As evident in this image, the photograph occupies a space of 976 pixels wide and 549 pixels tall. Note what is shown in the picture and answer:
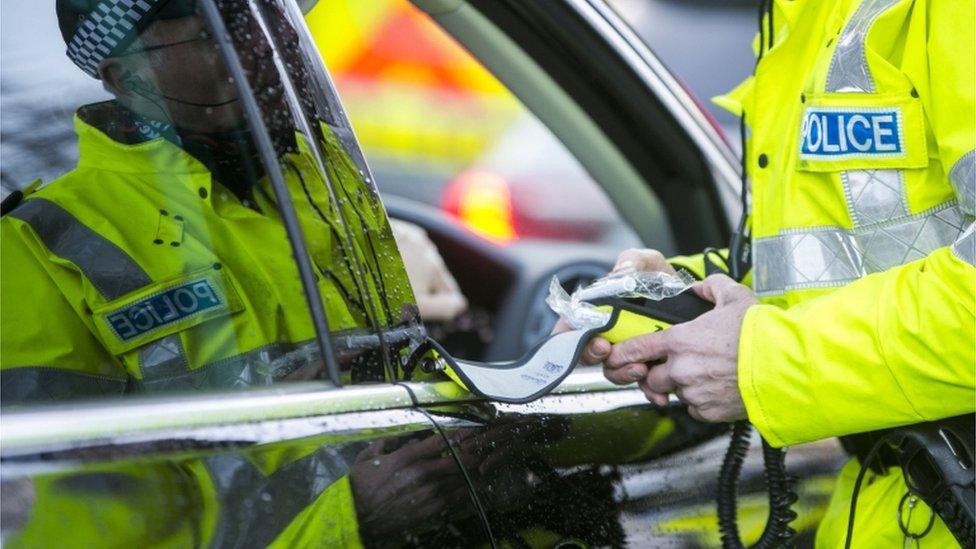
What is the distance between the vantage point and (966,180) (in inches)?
68.7

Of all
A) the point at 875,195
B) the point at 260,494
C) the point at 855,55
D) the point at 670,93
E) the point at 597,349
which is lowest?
the point at 670,93

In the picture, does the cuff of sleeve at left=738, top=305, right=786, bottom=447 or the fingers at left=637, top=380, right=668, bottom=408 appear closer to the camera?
the cuff of sleeve at left=738, top=305, right=786, bottom=447

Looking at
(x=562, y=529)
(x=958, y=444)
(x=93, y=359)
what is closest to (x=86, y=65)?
(x=93, y=359)

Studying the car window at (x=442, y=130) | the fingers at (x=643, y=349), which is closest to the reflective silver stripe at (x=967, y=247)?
the fingers at (x=643, y=349)

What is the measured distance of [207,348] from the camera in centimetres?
162

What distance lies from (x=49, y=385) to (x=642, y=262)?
1093 millimetres

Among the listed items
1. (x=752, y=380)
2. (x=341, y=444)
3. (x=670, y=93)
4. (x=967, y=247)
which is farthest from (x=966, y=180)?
(x=670, y=93)

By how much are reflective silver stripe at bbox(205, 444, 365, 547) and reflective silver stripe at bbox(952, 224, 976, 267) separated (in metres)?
0.83

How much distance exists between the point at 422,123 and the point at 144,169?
6.74 meters

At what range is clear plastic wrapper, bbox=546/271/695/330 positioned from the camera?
2.03m

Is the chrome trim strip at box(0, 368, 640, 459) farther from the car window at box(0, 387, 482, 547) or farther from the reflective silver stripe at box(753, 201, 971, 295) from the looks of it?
the reflective silver stripe at box(753, 201, 971, 295)

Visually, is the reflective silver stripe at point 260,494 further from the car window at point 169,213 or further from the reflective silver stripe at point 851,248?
the reflective silver stripe at point 851,248

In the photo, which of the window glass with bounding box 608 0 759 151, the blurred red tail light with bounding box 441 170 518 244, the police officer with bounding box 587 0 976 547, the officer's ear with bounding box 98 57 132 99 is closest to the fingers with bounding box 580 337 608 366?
the police officer with bounding box 587 0 976 547

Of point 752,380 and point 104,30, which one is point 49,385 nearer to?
point 104,30
